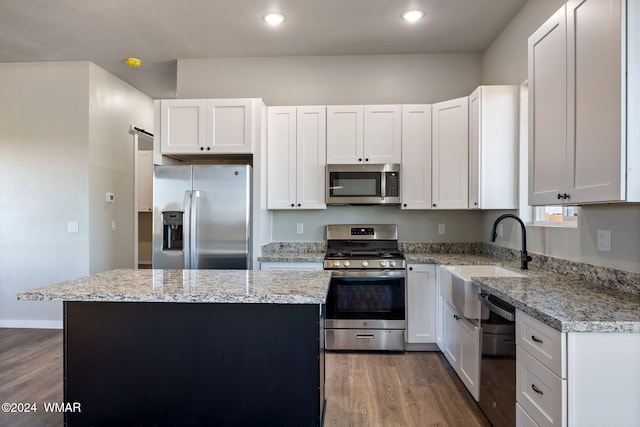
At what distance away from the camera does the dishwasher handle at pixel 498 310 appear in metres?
1.66

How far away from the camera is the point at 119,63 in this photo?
392 cm

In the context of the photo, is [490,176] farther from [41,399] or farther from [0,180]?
[0,180]

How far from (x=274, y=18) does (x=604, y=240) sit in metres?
2.76

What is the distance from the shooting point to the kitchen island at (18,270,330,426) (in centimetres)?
164

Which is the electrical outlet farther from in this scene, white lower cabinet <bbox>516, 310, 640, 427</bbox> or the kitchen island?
the kitchen island

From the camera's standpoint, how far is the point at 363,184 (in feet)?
11.1

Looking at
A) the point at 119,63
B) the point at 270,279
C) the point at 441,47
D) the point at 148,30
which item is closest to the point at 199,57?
the point at 148,30

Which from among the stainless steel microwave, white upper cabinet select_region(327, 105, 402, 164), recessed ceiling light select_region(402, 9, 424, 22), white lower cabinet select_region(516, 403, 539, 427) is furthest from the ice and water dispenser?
white lower cabinet select_region(516, 403, 539, 427)

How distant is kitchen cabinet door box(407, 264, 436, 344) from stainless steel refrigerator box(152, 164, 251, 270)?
1.45 meters

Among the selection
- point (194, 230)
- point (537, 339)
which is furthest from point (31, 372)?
point (537, 339)

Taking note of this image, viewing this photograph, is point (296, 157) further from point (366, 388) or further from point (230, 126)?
point (366, 388)

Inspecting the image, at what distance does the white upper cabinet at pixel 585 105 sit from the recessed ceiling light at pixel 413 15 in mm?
1111

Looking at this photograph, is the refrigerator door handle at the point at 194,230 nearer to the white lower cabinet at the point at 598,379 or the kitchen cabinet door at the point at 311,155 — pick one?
the kitchen cabinet door at the point at 311,155

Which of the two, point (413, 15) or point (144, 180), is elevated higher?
point (413, 15)
